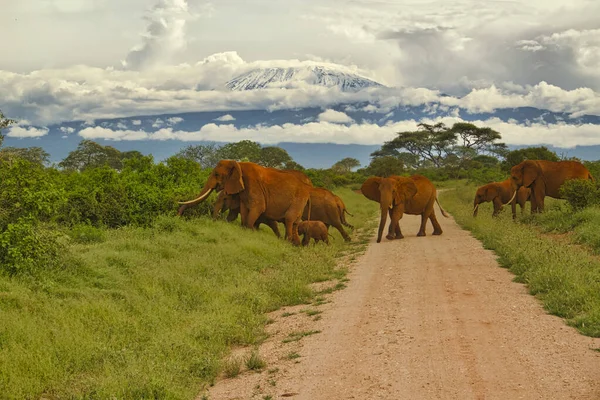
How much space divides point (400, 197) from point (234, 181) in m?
5.47

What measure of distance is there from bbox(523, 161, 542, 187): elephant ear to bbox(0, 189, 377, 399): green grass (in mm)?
11336

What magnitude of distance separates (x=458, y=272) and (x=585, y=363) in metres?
5.44

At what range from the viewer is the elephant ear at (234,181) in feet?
51.4

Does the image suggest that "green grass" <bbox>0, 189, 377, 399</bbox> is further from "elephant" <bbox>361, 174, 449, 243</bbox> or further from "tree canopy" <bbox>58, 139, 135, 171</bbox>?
"tree canopy" <bbox>58, 139, 135, 171</bbox>

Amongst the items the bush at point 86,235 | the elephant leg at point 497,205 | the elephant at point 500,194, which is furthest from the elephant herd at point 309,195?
the bush at point 86,235

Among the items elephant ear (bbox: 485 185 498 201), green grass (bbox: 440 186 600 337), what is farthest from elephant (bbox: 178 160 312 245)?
elephant ear (bbox: 485 185 498 201)

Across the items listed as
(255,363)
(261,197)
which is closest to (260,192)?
(261,197)

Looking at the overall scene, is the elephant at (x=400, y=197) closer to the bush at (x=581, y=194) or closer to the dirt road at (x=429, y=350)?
the bush at (x=581, y=194)

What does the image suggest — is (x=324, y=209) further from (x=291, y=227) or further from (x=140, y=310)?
(x=140, y=310)

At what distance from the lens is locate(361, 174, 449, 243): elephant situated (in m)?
18.0

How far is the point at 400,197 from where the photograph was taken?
1842cm

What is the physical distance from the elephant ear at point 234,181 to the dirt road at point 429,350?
6021 millimetres

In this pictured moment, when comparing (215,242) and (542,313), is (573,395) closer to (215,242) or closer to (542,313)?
(542,313)

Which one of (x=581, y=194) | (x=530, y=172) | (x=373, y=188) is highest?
(x=530, y=172)
